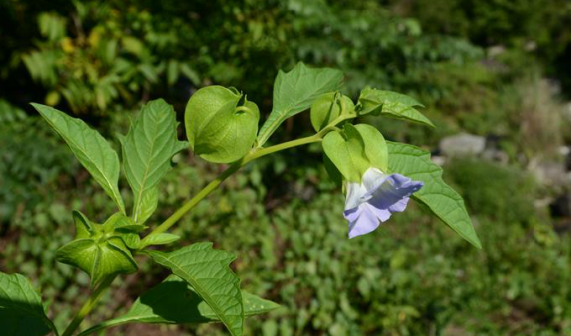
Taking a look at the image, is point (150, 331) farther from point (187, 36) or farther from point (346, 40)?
point (346, 40)

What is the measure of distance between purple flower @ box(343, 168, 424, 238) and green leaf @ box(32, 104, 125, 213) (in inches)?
10.2

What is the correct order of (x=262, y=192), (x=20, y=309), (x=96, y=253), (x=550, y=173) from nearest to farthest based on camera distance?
1. (x=96, y=253)
2. (x=20, y=309)
3. (x=262, y=192)
4. (x=550, y=173)

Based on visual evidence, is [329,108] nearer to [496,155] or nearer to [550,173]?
[496,155]

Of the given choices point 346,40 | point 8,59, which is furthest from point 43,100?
point 346,40

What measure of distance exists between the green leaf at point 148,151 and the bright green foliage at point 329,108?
18 cm

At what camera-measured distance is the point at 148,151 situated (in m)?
0.71

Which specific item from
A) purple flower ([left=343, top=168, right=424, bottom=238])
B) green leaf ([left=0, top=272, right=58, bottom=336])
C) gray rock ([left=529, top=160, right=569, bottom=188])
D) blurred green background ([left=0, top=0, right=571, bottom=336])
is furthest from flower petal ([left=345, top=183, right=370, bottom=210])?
gray rock ([left=529, top=160, right=569, bottom=188])

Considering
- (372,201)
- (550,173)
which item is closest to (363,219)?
(372,201)

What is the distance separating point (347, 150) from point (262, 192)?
2220 mm

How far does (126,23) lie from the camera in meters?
2.98

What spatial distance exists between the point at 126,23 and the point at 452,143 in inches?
140

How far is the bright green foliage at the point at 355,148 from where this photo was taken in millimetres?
555

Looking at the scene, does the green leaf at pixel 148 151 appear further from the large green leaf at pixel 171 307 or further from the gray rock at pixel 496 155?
the gray rock at pixel 496 155

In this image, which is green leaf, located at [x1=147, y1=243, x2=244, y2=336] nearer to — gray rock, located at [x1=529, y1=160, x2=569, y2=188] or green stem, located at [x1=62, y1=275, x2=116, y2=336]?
green stem, located at [x1=62, y1=275, x2=116, y2=336]
